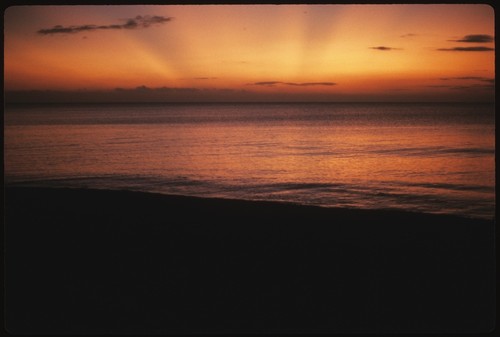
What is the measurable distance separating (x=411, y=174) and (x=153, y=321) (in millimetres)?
13917

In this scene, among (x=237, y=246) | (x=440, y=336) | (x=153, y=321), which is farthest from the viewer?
(x=237, y=246)

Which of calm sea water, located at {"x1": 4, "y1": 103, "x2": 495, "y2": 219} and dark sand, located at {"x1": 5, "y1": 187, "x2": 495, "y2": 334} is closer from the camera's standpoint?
dark sand, located at {"x1": 5, "y1": 187, "x2": 495, "y2": 334}

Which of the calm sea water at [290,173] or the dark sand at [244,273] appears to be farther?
the calm sea water at [290,173]

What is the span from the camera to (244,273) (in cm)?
556

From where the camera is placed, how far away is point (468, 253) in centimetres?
667

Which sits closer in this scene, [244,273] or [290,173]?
[244,273]

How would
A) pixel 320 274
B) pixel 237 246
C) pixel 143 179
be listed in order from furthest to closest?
pixel 143 179 < pixel 237 246 < pixel 320 274

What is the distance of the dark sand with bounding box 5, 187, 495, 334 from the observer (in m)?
4.57

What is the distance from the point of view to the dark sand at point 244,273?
4.57 meters

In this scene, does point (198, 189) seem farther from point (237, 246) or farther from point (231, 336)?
point (231, 336)

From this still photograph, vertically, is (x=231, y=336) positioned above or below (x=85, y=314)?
above

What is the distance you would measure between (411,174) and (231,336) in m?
14.5

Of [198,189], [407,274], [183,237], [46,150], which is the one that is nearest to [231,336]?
[407,274]

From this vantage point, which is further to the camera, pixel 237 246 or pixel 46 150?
pixel 46 150
